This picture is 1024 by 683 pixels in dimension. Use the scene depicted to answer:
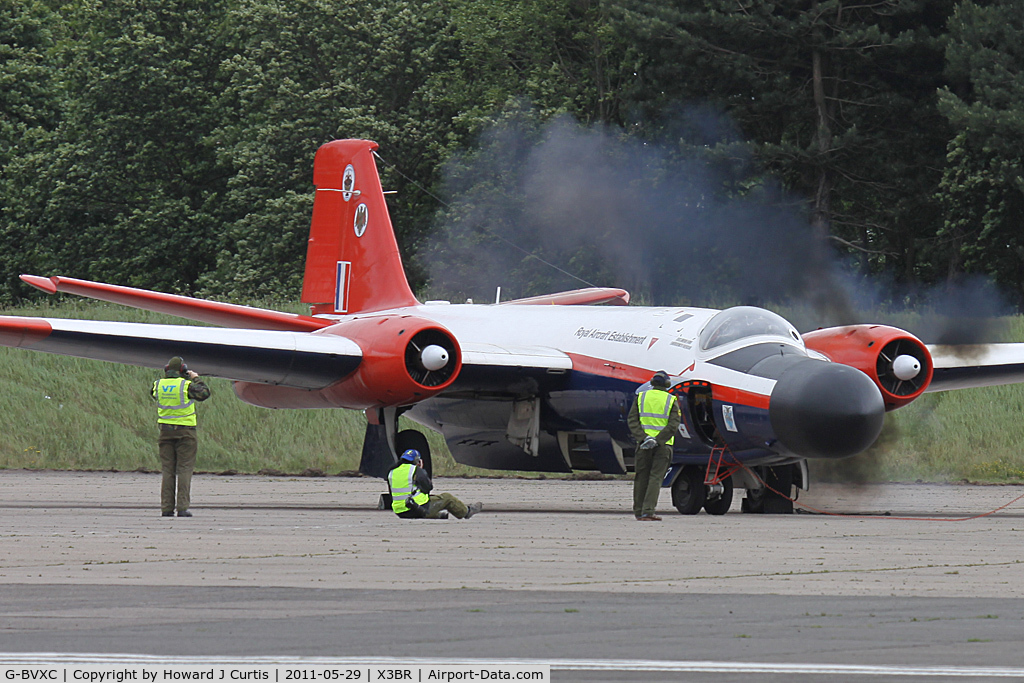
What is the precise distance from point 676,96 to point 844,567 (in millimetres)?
31060

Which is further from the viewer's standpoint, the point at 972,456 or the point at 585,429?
the point at 972,456

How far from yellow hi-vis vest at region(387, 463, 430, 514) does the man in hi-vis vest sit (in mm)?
2404

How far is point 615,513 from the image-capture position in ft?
57.9

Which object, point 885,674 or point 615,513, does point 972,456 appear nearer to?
point 615,513

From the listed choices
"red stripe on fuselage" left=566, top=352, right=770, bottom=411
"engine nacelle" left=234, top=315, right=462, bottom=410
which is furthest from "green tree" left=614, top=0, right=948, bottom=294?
"engine nacelle" left=234, top=315, right=462, bottom=410

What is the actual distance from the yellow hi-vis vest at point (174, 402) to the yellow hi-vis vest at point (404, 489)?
8.38 ft

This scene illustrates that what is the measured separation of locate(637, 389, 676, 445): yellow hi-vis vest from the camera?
15641mm

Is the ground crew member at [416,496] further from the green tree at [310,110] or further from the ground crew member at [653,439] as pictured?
the green tree at [310,110]

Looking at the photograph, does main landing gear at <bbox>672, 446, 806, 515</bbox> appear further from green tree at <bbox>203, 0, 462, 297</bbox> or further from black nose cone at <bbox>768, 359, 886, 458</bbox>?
green tree at <bbox>203, 0, 462, 297</bbox>

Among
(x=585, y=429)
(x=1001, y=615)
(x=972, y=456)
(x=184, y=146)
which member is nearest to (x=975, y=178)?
(x=972, y=456)

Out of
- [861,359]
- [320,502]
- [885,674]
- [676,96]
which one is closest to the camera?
[885,674]

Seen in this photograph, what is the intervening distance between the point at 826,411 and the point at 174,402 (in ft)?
23.4

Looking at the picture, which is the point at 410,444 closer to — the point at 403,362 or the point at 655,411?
the point at 403,362

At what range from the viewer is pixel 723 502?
56.0ft
